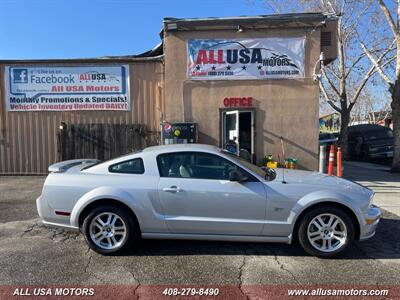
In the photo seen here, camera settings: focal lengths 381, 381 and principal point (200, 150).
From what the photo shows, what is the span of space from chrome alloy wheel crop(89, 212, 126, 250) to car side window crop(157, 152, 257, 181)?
2.84 feet

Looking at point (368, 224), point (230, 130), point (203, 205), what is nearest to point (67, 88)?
point (230, 130)

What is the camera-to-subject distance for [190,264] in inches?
188

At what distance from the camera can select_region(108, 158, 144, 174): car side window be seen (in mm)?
5238

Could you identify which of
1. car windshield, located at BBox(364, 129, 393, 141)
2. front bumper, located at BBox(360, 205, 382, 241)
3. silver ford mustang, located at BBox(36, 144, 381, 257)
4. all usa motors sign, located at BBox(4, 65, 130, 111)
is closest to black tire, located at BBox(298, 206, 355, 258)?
silver ford mustang, located at BBox(36, 144, 381, 257)

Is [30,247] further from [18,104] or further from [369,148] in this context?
[369,148]

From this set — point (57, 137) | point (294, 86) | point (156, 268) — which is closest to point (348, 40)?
point (294, 86)

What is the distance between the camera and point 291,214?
490 cm

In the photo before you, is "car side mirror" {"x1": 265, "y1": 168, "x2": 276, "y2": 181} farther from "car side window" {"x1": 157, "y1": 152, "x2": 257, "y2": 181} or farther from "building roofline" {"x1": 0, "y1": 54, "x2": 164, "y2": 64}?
"building roofline" {"x1": 0, "y1": 54, "x2": 164, "y2": 64}

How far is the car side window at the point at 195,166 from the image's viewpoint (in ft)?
Result: 16.8

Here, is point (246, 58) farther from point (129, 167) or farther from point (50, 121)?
point (129, 167)

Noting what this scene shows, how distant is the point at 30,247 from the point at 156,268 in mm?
2058

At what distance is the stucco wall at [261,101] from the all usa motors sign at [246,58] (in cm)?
17

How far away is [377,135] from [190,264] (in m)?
18.5

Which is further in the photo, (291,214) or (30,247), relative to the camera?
(30,247)
